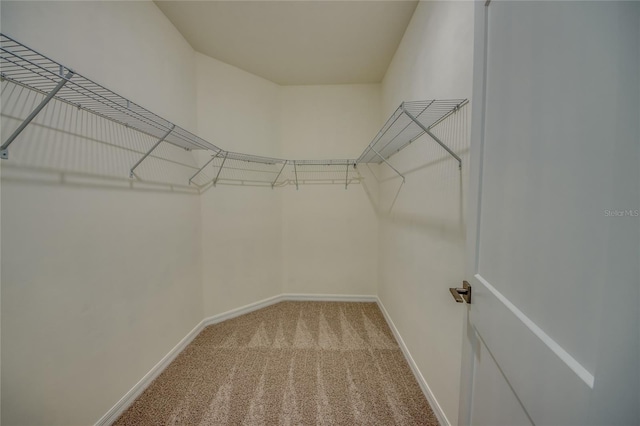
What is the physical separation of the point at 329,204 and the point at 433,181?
1.46 m

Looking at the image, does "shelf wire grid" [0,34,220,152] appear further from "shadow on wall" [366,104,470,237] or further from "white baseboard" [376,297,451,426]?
"white baseboard" [376,297,451,426]

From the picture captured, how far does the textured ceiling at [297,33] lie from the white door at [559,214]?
127 centimetres

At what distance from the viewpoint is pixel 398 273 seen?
75.7 inches

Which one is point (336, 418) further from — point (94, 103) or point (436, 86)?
point (94, 103)

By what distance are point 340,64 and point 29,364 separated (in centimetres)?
287

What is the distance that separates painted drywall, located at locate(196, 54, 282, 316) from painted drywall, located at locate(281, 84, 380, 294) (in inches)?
7.6

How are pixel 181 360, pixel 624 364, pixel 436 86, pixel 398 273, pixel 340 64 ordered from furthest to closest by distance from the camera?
pixel 340 64 → pixel 398 273 → pixel 181 360 → pixel 436 86 → pixel 624 364

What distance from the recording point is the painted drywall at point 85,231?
888 mm

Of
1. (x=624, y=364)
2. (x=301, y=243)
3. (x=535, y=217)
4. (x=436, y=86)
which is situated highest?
(x=436, y=86)

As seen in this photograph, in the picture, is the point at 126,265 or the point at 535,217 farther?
the point at 126,265

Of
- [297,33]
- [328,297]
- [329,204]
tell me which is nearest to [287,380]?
[328,297]

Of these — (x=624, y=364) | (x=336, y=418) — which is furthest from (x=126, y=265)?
(x=624, y=364)

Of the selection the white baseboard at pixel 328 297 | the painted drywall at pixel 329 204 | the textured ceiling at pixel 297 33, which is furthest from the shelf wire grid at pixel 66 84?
the white baseboard at pixel 328 297
